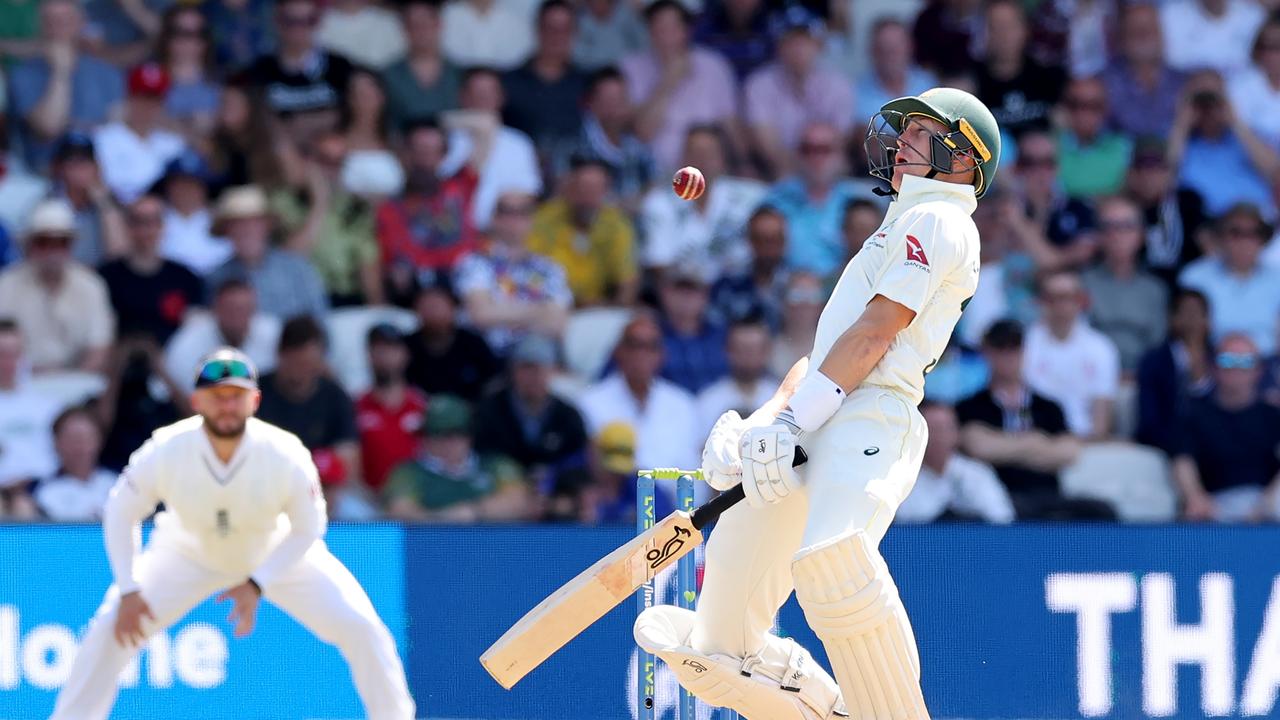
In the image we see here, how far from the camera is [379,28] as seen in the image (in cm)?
1098

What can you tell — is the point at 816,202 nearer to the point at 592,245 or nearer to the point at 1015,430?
Answer: the point at 592,245

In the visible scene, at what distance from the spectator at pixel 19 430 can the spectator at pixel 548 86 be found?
2.98 meters

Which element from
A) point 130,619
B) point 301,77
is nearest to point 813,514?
point 130,619

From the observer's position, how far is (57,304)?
32.1 feet

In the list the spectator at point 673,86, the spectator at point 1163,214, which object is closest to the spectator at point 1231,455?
the spectator at point 1163,214

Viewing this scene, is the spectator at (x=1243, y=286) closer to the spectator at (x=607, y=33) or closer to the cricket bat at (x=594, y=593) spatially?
the spectator at (x=607, y=33)

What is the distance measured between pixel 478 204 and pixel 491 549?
3.42 meters

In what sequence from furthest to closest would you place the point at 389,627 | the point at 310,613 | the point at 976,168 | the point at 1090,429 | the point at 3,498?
the point at 1090,429 → the point at 3,498 → the point at 389,627 → the point at 310,613 → the point at 976,168

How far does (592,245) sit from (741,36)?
173 cm

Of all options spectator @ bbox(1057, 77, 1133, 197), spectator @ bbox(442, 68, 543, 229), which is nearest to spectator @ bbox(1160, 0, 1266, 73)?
spectator @ bbox(1057, 77, 1133, 197)

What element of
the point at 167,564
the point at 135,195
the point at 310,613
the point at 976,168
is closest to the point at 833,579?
the point at 976,168

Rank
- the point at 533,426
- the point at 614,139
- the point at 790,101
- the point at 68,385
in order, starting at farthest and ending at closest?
1. the point at 790,101
2. the point at 614,139
3. the point at 68,385
4. the point at 533,426

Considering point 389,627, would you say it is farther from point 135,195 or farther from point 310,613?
point 135,195

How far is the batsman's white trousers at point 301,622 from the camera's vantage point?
6594mm
